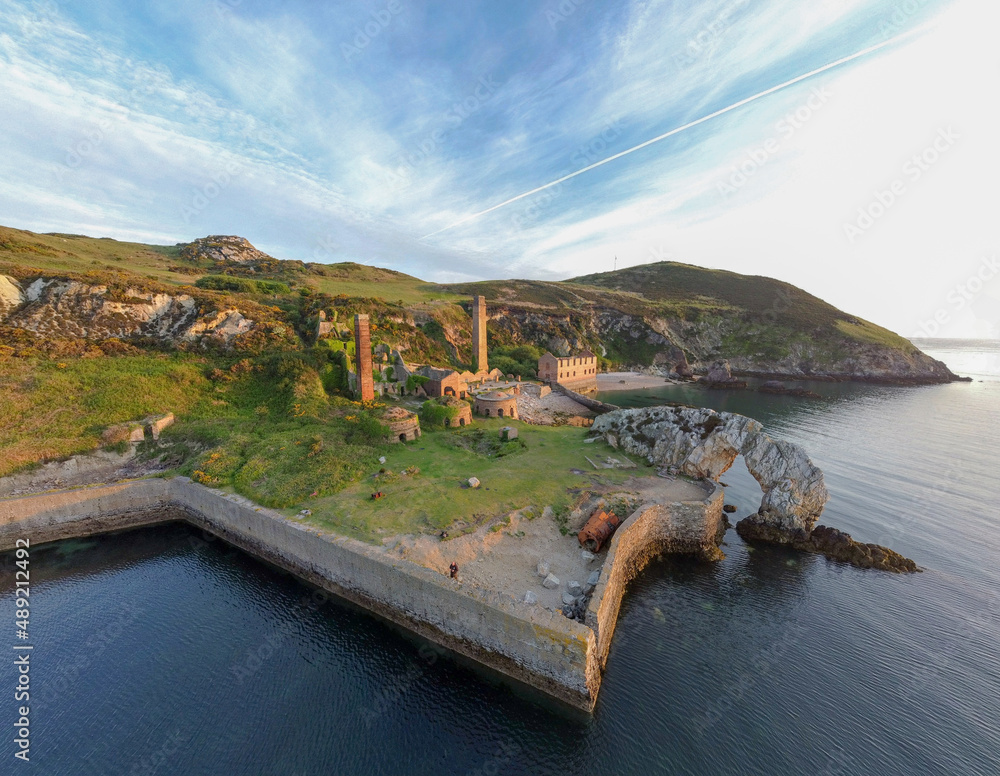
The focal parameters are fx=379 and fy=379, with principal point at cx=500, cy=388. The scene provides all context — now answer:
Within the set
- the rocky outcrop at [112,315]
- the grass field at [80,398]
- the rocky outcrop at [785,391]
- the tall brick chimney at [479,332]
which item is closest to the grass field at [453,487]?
the grass field at [80,398]

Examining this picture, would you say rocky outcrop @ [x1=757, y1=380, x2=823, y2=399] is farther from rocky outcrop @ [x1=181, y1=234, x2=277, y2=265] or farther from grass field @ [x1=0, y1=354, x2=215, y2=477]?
rocky outcrop @ [x1=181, y1=234, x2=277, y2=265]

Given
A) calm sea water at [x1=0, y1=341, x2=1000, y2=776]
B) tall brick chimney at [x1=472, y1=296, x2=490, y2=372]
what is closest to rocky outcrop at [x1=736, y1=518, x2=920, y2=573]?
calm sea water at [x1=0, y1=341, x2=1000, y2=776]

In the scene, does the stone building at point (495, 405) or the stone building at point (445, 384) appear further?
the stone building at point (445, 384)

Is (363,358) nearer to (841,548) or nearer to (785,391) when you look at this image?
(841,548)

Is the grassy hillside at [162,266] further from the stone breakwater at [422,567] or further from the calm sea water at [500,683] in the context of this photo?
the calm sea water at [500,683]

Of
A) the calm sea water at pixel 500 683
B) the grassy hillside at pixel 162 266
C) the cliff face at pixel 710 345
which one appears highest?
the grassy hillside at pixel 162 266

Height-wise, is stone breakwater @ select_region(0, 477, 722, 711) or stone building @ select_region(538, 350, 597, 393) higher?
stone building @ select_region(538, 350, 597, 393)

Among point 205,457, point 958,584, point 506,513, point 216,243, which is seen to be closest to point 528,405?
point 506,513
